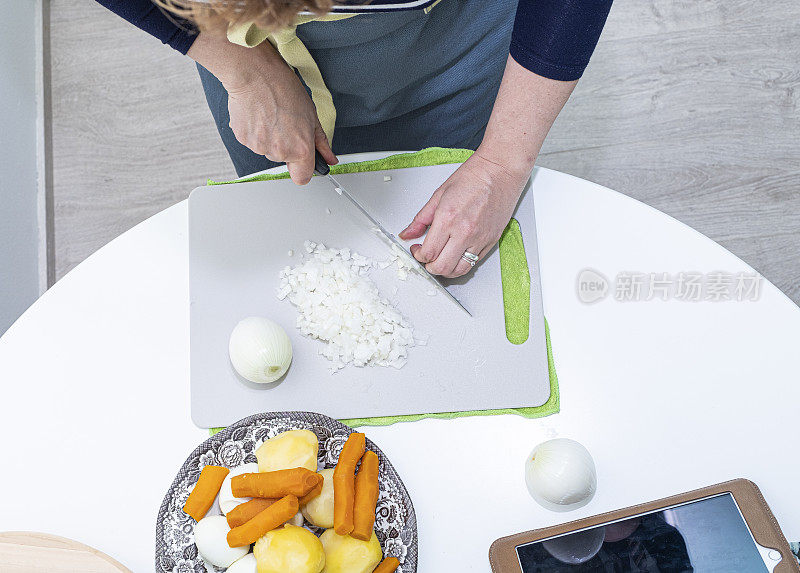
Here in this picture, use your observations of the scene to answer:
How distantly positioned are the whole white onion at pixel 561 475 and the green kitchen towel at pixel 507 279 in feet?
0.20

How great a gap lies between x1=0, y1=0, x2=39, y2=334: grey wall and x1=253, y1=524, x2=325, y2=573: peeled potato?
118cm

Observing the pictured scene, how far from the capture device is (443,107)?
1.05 m

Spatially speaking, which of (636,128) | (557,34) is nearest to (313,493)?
(557,34)

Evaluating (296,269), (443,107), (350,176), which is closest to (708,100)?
(443,107)

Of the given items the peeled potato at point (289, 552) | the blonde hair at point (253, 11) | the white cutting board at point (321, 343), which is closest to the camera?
the blonde hair at point (253, 11)

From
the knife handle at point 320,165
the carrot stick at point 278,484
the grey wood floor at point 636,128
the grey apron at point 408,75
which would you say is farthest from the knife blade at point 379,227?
the grey wood floor at point 636,128

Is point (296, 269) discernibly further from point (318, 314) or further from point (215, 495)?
point (215, 495)

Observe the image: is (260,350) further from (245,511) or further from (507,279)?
(507,279)

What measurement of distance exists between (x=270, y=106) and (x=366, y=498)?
0.50 meters

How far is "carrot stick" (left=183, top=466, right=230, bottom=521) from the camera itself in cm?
77

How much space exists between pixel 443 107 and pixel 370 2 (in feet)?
1.36

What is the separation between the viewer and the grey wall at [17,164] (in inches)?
64.5

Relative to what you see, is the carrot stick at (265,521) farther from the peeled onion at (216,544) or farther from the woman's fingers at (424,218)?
the woman's fingers at (424,218)

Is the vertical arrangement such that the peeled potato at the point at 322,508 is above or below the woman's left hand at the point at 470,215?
below
